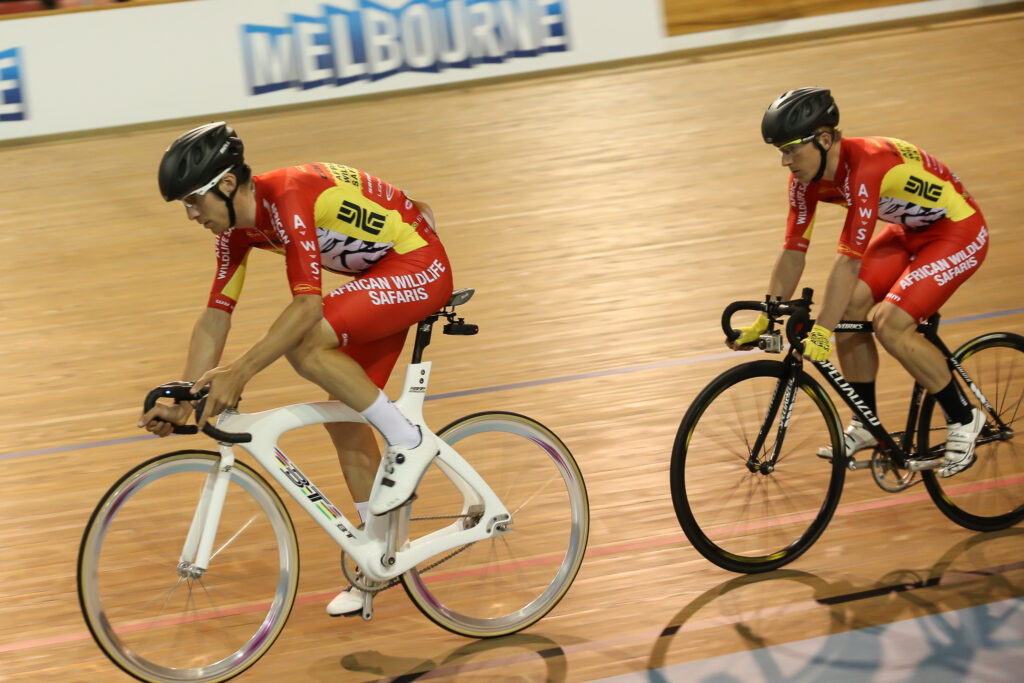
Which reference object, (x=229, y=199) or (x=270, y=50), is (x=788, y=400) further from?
(x=270, y=50)

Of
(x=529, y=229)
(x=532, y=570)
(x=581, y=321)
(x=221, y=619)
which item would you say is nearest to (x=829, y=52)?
(x=529, y=229)

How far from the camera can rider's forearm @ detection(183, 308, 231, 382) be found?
2.83 metres

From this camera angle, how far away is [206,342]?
2.84m

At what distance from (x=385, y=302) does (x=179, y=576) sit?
2.87 feet

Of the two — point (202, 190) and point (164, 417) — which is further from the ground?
point (202, 190)

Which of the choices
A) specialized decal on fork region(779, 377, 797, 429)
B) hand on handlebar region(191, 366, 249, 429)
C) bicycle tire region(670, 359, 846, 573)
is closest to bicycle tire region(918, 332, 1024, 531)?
bicycle tire region(670, 359, 846, 573)

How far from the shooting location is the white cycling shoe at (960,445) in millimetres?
3283

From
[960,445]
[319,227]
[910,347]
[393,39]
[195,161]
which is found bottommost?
[960,445]

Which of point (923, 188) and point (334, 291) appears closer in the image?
point (334, 291)

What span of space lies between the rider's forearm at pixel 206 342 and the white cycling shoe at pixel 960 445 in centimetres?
219

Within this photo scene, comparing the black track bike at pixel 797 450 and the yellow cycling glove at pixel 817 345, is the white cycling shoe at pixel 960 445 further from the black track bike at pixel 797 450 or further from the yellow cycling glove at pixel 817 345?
the yellow cycling glove at pixel 817 345

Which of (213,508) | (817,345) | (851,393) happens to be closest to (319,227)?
(213,508)

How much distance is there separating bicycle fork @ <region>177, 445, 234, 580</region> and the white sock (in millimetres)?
371

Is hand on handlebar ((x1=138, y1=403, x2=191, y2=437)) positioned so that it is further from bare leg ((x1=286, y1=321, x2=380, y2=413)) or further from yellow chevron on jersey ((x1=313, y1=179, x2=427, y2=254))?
yellow chevron on jersey ((x1=313, y1=179, x2=427, y2=254))
